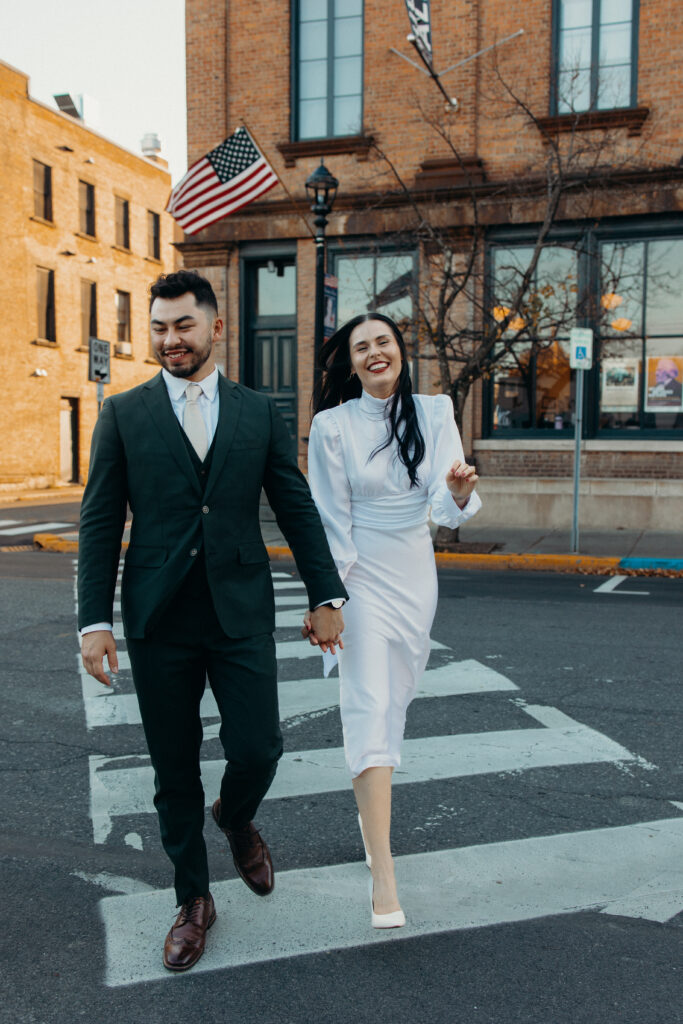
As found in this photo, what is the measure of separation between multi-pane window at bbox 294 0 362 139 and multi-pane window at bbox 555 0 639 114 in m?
3.64

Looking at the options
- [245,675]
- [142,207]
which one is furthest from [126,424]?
[142,207]

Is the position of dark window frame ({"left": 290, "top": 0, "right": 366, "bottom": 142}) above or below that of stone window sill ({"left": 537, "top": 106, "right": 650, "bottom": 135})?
above

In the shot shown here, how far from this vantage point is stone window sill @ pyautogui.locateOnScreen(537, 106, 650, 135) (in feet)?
52.0

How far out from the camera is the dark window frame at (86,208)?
32000mm

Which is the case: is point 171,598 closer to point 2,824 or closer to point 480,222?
point 2,824

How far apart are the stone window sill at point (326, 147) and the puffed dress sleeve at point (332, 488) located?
15.1m

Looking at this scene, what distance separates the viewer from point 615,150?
1600cm

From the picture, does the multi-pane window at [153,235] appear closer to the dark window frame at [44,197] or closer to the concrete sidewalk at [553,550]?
the dark window frame at [44,197]

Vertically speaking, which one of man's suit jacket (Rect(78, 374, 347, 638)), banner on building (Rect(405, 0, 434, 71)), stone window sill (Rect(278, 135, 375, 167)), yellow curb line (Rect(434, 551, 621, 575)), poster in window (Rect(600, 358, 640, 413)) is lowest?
yellow curb line (Rect(434, 551, 621, 575))

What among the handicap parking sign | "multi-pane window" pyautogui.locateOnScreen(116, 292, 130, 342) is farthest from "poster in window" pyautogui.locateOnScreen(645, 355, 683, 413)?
"multi-pane window" pyautogui.locateOnScreen(116, 292, 130, 342)

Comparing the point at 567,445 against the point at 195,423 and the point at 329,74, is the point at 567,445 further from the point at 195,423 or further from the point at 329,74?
the point at 195,423

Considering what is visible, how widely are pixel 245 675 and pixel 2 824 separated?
1852 mm

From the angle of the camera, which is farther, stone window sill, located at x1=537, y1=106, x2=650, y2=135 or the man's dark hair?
stone window sill, located at x1=537, y1=106, x2=650, y2=135

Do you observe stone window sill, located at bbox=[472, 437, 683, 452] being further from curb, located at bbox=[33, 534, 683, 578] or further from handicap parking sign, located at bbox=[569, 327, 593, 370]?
curb, located at bbox=[33, 534, 683, 578]
